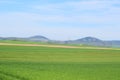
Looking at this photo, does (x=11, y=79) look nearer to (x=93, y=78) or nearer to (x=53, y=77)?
(x=53, y=77)

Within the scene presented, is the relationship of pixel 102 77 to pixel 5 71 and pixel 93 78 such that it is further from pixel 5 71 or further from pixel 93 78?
pixel 5 71

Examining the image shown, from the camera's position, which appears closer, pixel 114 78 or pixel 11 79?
pixel 11 79

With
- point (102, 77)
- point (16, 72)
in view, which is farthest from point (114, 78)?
point (16, 72)

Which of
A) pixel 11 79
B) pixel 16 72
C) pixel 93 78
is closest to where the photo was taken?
pixel 11 79

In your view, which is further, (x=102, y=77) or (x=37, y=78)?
(x=102, y=77)

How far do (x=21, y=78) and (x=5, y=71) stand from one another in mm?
4771

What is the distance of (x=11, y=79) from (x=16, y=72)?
415 centimetres

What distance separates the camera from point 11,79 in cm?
2677

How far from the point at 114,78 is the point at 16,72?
8.55 m

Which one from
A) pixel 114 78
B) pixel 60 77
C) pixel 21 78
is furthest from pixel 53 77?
pixel 114 78

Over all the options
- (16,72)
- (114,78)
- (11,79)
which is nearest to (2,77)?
(11,79)

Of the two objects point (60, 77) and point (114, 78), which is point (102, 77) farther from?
point (60, 77)

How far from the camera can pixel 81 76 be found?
29.9 meters

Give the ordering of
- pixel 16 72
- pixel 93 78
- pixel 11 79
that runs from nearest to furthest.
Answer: pixel 11 79 → pixel 93 78 → pixel 16 72
